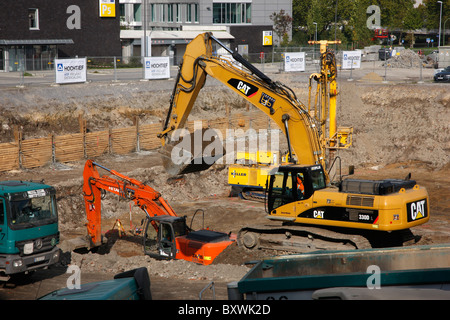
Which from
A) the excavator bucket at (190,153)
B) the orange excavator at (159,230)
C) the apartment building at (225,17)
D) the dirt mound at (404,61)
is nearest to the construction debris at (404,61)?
the dirt mound at (404,61)

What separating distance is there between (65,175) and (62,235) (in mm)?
5242

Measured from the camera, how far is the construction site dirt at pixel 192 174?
15031mm

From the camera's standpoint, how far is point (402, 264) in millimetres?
11328

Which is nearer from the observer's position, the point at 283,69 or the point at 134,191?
the point at 134,191

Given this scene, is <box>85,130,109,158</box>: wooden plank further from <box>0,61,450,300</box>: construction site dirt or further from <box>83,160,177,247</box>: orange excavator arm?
<box>83,160,177,247</box>: orange excavator arm

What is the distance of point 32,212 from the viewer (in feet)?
47.8

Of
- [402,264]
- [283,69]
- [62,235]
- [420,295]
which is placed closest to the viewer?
[420,295]

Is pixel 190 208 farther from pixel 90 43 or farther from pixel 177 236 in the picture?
pixel 90 43

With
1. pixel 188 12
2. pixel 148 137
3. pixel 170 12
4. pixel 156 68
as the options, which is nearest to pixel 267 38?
pixel 188 12

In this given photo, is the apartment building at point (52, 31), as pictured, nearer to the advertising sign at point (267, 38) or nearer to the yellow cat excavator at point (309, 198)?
the advertising sign at point (267, 38)

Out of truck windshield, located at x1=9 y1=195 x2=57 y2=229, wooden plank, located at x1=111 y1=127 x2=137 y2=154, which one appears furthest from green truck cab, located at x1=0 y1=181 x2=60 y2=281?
wooden plank, located at x1=111 y1=127 x2=137 y2=154

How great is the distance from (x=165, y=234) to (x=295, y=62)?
3545 centimetres

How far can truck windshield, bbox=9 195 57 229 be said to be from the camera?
556 inches
